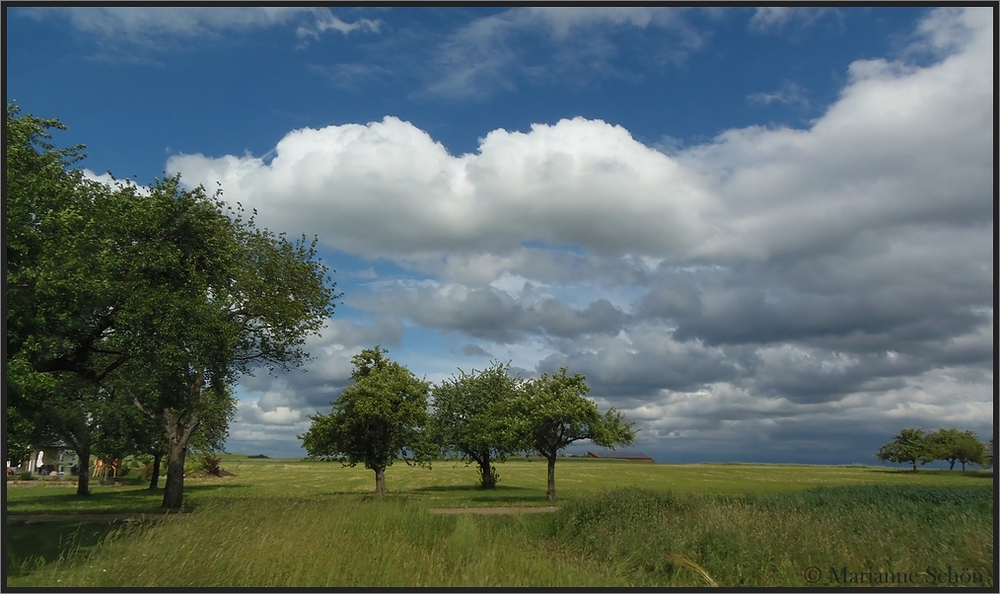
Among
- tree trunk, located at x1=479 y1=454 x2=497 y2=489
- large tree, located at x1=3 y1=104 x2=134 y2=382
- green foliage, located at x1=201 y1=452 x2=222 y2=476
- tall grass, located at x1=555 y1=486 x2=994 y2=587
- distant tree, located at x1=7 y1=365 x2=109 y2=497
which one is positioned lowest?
green foliage, located at x1=201 y1=452 x2=222 y2=476

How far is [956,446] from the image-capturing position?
290 ft

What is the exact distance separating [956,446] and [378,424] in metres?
83.2

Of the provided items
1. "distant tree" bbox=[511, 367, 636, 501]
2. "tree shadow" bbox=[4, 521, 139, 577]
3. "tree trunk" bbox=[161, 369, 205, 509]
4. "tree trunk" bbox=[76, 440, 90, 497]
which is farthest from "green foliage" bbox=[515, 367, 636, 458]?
"tree trunk" bbox=[76, 440, 90, 497]

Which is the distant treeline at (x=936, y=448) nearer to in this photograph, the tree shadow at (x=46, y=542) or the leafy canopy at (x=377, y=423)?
the leafy canopy at (x=377, y=423)

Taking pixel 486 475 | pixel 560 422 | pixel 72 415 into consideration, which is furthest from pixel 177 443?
pixel 486 475

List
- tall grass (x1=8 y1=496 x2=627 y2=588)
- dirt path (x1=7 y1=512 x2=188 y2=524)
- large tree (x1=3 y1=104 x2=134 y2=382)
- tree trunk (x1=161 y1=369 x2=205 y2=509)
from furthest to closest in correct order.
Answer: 1. tree trunk (x1=161 y1=369 x2=205 y2=509)
2. dirt path (x1=7 y1=512 x2=188 y2=524)
3. large tree (x1=3 y1=104 x2=134 y2=382)
4. tall grass (x1=8 y1=496 x2=627 y2=588)

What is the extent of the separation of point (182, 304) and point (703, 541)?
21.6 metres

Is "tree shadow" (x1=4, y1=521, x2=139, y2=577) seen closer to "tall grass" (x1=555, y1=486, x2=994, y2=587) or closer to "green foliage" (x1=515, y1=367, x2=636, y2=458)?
"tall grass" (x1=555, y1=486, x2=994, y2=587)

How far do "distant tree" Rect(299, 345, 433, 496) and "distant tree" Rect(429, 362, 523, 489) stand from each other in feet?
24.3

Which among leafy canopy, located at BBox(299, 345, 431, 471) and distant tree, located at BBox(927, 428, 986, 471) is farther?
distant tree, located at BBox(927, 428, 986, 471)

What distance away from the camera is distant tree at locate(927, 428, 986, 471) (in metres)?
81.4

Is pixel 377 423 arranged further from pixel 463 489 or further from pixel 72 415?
pixel 72 415

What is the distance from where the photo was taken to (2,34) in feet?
40.8

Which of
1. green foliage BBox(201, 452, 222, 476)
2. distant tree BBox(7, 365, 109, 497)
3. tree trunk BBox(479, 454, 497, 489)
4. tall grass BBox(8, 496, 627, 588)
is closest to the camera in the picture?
tall grass BBox(8, 496, 627, 588)
